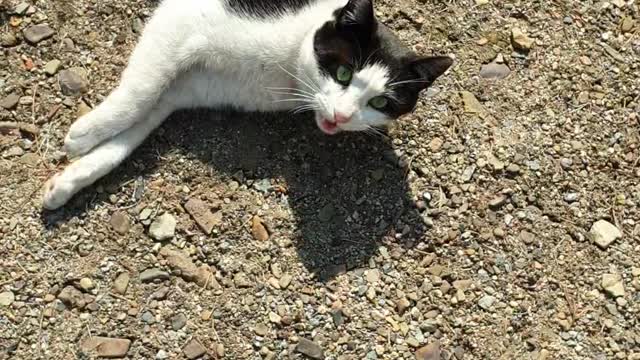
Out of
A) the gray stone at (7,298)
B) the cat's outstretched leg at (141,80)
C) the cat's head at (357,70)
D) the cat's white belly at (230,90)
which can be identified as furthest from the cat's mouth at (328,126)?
the gray stone at (7,298)

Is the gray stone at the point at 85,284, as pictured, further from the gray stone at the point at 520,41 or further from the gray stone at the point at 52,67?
the gray stone at the point at 520,41

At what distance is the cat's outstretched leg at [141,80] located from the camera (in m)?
2.76

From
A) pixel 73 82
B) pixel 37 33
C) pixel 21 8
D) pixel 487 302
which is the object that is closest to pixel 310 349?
pixel 487 302

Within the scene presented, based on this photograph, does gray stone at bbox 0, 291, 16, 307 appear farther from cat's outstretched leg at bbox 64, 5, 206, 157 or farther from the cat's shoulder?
the cat's shoulder

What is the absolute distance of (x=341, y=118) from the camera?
2.60 meters

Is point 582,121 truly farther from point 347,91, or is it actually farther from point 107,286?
point 107,286

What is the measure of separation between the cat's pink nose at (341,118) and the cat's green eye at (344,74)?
131 mm

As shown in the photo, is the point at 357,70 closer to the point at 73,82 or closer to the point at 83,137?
the point at 83,137

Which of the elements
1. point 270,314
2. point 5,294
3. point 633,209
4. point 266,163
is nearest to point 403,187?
point 266,163

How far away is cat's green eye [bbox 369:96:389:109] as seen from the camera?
270 cm

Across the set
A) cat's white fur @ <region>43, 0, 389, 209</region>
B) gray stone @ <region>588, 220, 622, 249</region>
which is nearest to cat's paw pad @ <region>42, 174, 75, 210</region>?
cat's white fur @ <region>43, 0, 389, 209</region>

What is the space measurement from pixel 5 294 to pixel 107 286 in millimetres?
360

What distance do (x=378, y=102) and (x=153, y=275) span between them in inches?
42.6

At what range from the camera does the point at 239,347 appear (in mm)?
2838
